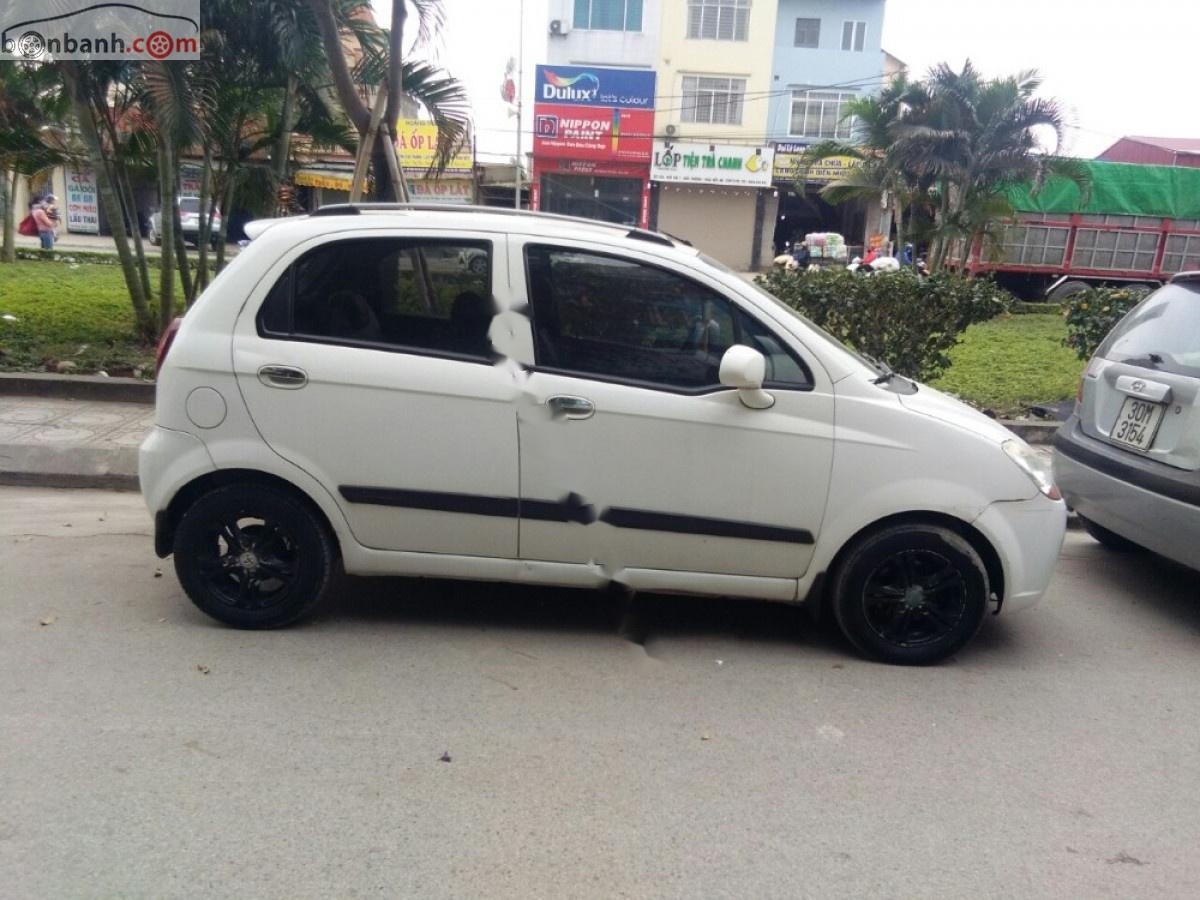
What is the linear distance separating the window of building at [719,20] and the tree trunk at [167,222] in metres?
26.3

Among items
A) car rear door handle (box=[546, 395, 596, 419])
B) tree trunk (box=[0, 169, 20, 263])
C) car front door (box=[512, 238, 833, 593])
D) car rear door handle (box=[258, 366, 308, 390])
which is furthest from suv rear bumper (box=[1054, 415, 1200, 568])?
tree trunk (box=[0, 169, 20, 263])

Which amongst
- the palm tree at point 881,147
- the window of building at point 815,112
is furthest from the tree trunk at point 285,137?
the window of building at point 815,112

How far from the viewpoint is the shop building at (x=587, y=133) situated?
3077cm

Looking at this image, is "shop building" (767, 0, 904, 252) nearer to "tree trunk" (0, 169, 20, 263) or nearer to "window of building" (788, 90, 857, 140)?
"window of building" (788, 90, 857, 140)

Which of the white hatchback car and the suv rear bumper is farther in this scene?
the suv rear bumper

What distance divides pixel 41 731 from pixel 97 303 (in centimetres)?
1009

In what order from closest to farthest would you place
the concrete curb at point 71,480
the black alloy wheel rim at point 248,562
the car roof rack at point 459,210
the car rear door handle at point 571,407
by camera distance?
the car rear door handle at point 571,407
the black alloy wheel rim at point 248,562
the car roof rack at point 459,210
the concrete curb at point 71,480

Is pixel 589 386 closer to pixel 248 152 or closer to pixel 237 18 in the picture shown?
pixel 237 18

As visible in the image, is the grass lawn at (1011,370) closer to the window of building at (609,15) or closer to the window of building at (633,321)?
A: the window of building at (633,321)

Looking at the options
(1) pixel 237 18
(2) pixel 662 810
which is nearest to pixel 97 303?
(1) pixel 237 18

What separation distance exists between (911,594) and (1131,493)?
1460 mm

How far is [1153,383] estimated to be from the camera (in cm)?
464

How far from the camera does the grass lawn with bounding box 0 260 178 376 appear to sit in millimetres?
8641

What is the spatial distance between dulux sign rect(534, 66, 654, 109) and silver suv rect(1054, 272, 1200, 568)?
91.4ft
